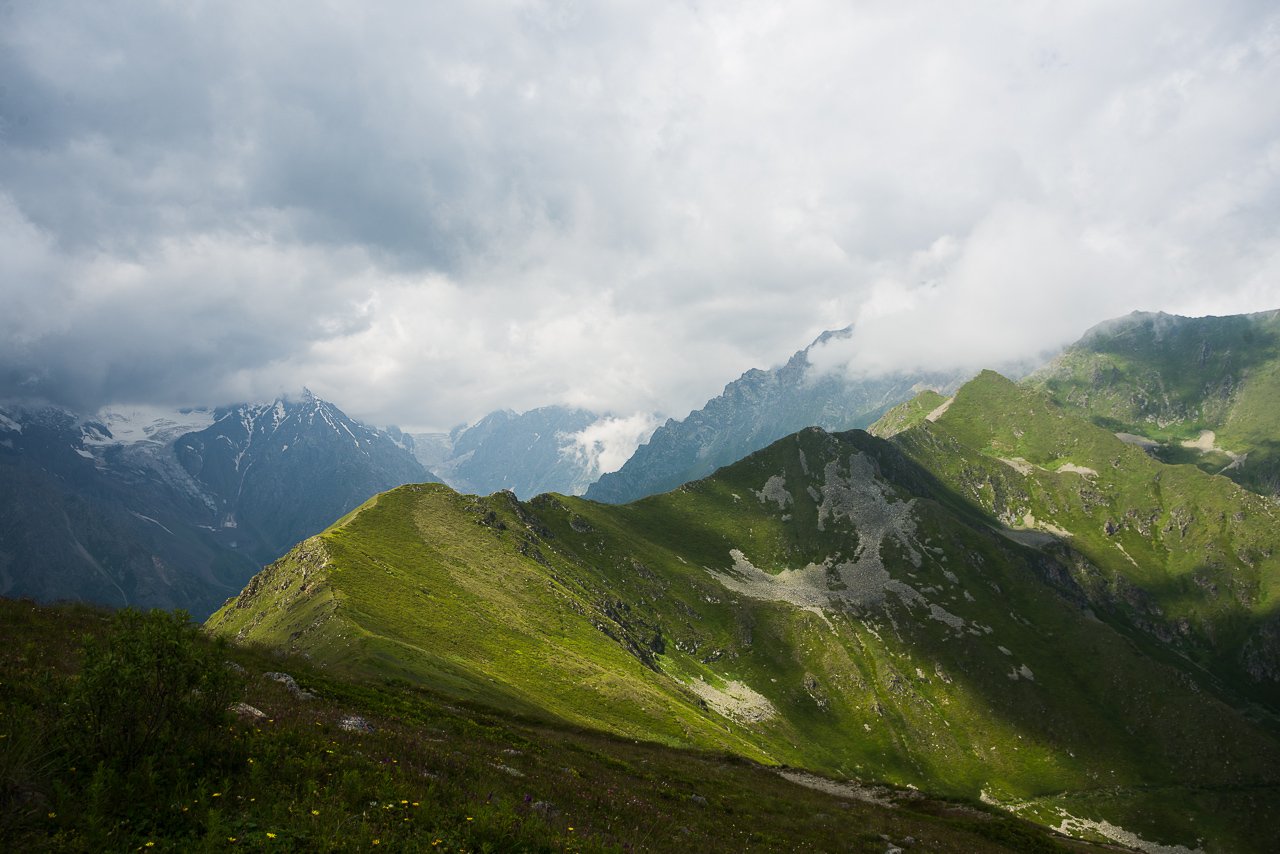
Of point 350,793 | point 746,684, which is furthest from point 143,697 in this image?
point 746,684

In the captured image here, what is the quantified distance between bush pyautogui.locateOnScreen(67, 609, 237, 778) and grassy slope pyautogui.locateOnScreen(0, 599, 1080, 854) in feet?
1.90

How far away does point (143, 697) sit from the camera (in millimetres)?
12664

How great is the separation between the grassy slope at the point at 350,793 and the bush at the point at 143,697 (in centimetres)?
58

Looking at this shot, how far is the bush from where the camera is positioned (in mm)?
12141

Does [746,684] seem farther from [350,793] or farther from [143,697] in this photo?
[143,697]

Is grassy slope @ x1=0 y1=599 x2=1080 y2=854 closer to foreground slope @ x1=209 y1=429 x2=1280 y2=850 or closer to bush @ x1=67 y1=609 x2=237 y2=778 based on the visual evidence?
bush @ x1=67 y1=609 x2=237 y2=778

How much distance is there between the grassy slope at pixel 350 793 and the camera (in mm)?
10875

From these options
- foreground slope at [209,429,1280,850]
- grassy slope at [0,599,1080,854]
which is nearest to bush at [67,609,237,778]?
grassy slope at [0,599,1080,854]

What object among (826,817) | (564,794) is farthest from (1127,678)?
(564,794)

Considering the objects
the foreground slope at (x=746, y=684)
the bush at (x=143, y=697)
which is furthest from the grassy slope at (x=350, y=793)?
the foreground slope at (x=746, y=684)

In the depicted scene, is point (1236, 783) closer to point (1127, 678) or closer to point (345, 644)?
point (1127, 678)

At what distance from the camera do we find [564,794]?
22.1 metres

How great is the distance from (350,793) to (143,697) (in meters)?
5.03

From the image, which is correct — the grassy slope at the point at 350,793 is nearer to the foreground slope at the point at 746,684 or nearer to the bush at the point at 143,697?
the bush at the point at 143,697
